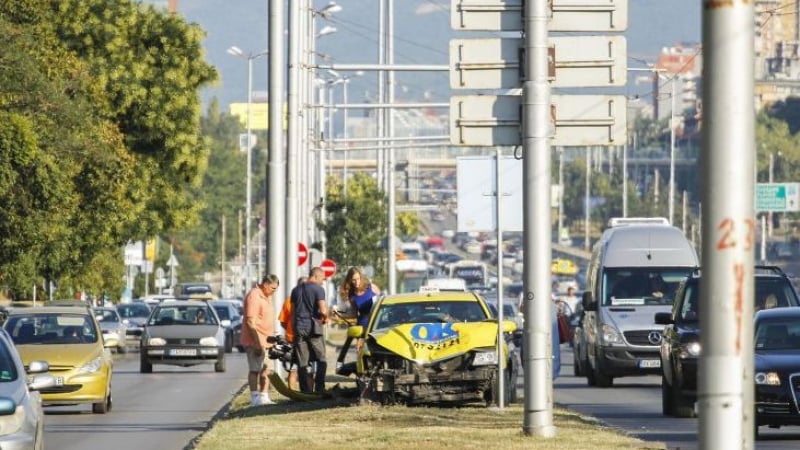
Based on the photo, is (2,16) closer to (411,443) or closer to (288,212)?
(288,212)

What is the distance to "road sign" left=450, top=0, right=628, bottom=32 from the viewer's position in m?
20.3

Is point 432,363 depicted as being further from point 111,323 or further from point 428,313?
point 111,323

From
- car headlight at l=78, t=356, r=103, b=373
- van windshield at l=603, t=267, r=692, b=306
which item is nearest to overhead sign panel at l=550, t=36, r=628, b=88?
car headlight at l=78, t=356, r=103, b=373

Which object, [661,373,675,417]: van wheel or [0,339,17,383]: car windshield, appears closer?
[0,339,17,383]: car windshield

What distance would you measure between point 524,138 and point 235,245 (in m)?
159

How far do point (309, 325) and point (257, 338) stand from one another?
2.63ft

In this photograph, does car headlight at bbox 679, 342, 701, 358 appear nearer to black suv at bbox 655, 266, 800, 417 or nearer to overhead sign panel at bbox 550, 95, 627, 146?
black suv at bbox 655, 266, 800, 417

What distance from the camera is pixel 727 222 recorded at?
8734 millimetres

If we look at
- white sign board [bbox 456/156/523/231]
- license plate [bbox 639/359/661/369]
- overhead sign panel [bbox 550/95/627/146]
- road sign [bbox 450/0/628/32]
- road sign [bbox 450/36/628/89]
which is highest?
road sign [bbox 450/0/628/32]

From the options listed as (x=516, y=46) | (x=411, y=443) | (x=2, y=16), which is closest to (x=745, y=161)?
(x=411, y=443)

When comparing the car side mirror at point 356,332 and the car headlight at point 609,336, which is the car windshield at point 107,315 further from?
the car side mirror at point 356,332

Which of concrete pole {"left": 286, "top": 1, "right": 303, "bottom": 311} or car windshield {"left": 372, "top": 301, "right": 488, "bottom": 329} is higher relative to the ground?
concrete pole {"left": 286, "top": 1, "right": 303, "bottom": 311}

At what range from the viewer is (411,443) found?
19000mm

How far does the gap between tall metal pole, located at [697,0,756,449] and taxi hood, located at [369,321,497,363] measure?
15879mm
